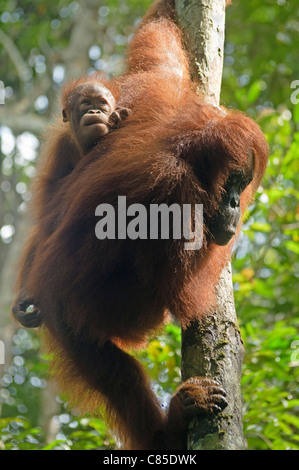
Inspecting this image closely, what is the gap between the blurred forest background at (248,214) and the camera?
14.7 feet

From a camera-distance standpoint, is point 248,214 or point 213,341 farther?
point 248,214

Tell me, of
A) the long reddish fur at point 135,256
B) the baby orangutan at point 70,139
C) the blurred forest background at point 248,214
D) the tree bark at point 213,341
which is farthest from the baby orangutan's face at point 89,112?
the blurred forest background at point 248,214

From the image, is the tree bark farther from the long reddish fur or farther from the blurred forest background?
the blurred forest background

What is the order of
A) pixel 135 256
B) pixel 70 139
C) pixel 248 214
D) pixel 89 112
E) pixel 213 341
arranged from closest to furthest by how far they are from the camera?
pixel 213 341 → pixel 135 256 → pixel 89 112 → pixel 70 139 → pixel 248 214

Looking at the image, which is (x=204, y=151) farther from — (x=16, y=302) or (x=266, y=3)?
(x=266, y=3)

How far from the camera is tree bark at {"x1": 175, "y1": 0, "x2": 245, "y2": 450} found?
2.51 metres

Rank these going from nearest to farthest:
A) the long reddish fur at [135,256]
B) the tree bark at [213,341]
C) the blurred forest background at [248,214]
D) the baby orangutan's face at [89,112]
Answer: the tree bark at [213,341] → the long reddish fur at [135,256] → the baby orangutan's face at [89,112] → the blurred forest background at [248,214]

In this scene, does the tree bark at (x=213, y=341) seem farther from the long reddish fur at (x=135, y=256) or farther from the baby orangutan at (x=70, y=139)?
the baby orangutan at (x=70, y=139)

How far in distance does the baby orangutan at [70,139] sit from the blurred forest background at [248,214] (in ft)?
2.48

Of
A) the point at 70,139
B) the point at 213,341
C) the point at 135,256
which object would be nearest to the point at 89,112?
the point at 70,139

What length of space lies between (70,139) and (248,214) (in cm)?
192

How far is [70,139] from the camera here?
12.8ft

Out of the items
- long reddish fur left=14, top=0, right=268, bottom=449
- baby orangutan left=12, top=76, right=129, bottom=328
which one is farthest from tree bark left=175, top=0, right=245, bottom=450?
baby orangutan left=12, top=76, right=129, bottom=328

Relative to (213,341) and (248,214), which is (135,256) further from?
(248,214)
